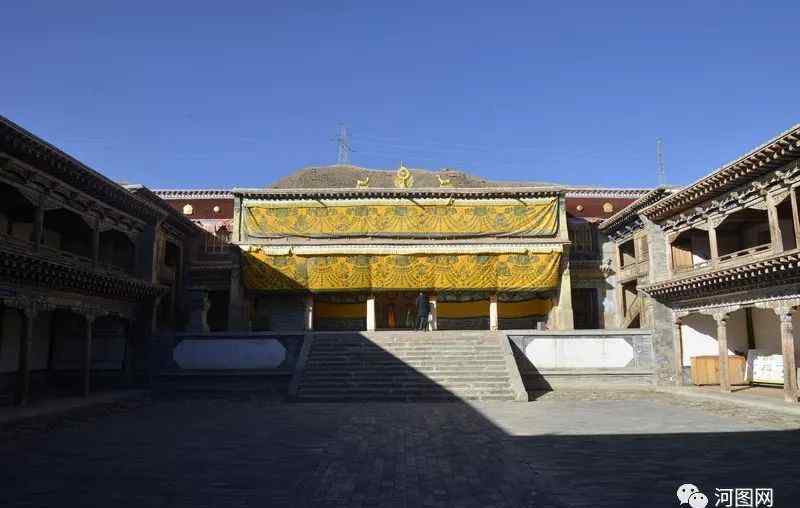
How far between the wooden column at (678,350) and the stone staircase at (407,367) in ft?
19.8

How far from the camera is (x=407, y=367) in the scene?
18391 millimetres

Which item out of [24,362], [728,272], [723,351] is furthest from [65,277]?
[723,351]

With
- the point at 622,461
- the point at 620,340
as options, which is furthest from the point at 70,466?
the point at 620,340

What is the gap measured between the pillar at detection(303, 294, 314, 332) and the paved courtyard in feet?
35.5

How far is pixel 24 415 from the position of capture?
42.8ft

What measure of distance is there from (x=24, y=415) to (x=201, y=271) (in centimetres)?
1445

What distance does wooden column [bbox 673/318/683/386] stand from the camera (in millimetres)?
19875

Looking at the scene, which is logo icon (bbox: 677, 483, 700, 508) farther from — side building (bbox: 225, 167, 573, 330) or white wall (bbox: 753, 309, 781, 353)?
side building (bbox: 225, 167, 573, 330)

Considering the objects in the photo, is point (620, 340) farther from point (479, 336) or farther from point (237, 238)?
point (237, 238)

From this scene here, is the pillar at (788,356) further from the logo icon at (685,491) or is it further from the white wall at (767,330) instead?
the logo icon at (685,491)

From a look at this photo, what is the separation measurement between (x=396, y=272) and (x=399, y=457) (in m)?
17.0

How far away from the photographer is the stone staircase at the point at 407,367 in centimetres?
1672

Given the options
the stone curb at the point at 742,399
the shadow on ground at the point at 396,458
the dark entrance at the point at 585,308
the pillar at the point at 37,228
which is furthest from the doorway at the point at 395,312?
the pillar at the point at 37,228

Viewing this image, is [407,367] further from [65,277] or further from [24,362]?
[24,362]
